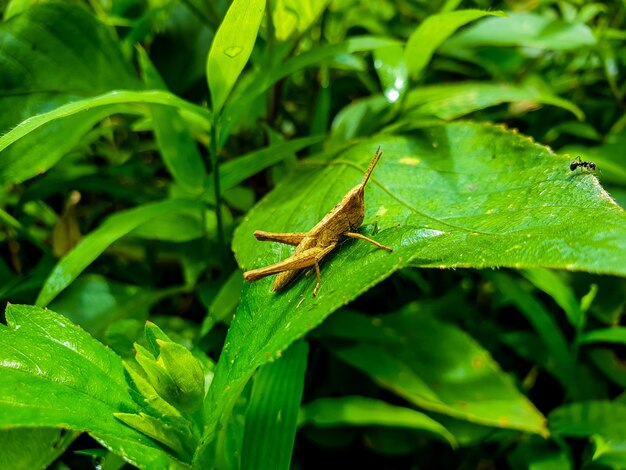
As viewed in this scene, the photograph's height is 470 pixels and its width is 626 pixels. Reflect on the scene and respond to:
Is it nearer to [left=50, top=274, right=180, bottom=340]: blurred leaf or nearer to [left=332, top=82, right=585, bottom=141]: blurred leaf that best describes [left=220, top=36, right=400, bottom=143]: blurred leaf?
[left=332, top=82, right=585, bottom=141]: blurred leaf

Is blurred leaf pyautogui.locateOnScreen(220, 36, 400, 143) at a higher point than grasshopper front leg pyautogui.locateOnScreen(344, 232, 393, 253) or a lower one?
higher

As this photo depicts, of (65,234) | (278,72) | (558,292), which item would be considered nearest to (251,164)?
(278,72)

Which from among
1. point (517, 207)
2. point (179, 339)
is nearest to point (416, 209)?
point (517, 207)

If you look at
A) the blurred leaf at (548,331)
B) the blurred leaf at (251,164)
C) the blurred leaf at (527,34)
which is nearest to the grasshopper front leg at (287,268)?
the blurred leaf at (251,164)

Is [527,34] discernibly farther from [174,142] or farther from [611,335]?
[174,142]

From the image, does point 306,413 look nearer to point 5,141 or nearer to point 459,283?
point 459,283

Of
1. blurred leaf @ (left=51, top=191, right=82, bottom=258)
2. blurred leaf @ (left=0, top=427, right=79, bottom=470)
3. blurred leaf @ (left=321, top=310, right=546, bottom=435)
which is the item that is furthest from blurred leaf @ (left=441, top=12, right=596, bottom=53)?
blurred leaf @ (left=0, top=427, right=79, bottom=470)

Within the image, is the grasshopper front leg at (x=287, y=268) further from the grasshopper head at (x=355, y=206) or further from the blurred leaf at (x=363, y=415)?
the blurred leaf at (x=363, y=415)
